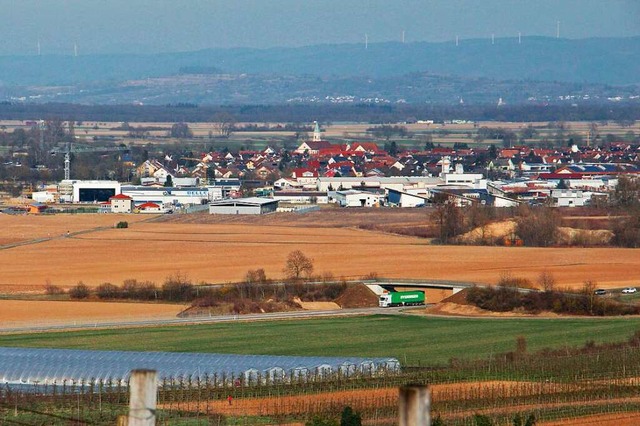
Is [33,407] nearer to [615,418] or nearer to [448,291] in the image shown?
[615,418]

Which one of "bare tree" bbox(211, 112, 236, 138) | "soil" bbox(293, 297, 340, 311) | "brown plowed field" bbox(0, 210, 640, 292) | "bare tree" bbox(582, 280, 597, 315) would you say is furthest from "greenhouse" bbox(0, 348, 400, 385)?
"bare tree" bbox(211, 112, 236, 138)

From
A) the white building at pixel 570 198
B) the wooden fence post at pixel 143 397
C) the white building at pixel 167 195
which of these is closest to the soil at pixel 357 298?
the wooden fence post at pixel 143 397

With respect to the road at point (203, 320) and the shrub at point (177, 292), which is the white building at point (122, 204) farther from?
the road at point (203, 320)

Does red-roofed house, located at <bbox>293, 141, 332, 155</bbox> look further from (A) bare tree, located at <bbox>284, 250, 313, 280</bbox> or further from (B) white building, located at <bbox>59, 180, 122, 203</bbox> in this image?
(A) bare tree, located at <bbox>284, 250, 313, 280</bbox>

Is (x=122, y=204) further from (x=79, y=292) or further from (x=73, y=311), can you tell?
(x=73, y=311)

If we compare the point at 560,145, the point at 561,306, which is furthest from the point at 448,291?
the point at 560,145

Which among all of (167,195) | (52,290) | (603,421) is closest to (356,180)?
(167,195)
